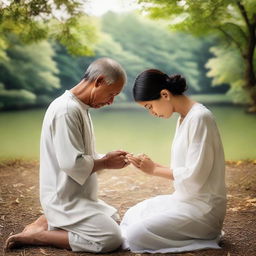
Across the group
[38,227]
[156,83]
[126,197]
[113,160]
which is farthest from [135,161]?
[126,197]

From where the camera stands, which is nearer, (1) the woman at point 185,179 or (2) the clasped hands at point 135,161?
(1) the woman at point 185,179

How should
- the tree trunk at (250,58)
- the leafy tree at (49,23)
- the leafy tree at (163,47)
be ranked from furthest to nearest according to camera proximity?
the leafy tree at (163,47) → the tree trunk at (250,58) → the leafy tree at (49,23)

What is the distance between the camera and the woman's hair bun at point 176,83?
11.4ft

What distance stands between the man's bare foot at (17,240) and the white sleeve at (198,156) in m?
1.39

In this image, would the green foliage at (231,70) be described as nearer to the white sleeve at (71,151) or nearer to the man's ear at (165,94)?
the man's ear at (165,94)

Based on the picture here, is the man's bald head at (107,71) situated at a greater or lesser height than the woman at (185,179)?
greater

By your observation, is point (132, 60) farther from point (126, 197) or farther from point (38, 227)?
point (38, 227)

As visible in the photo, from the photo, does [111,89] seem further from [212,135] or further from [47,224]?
[47,224]

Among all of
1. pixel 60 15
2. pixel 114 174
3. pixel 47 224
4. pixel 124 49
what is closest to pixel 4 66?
pixel 60 15

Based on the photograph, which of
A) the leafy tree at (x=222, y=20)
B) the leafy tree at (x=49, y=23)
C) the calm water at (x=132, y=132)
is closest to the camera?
the leafy tree at (x=49, y=23)

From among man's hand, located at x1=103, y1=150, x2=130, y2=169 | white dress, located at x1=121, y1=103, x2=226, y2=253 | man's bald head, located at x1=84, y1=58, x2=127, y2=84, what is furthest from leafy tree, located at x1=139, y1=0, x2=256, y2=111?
man's hand, located at x1=103, y1=150, x2=130, y2=169

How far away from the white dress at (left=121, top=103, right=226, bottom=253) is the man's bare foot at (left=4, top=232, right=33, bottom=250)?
0.86 m

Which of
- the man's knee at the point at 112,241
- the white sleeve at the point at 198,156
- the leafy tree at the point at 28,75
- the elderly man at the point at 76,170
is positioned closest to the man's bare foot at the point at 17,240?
the elderly man at the point at 76,170

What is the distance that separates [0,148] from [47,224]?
3.73m
